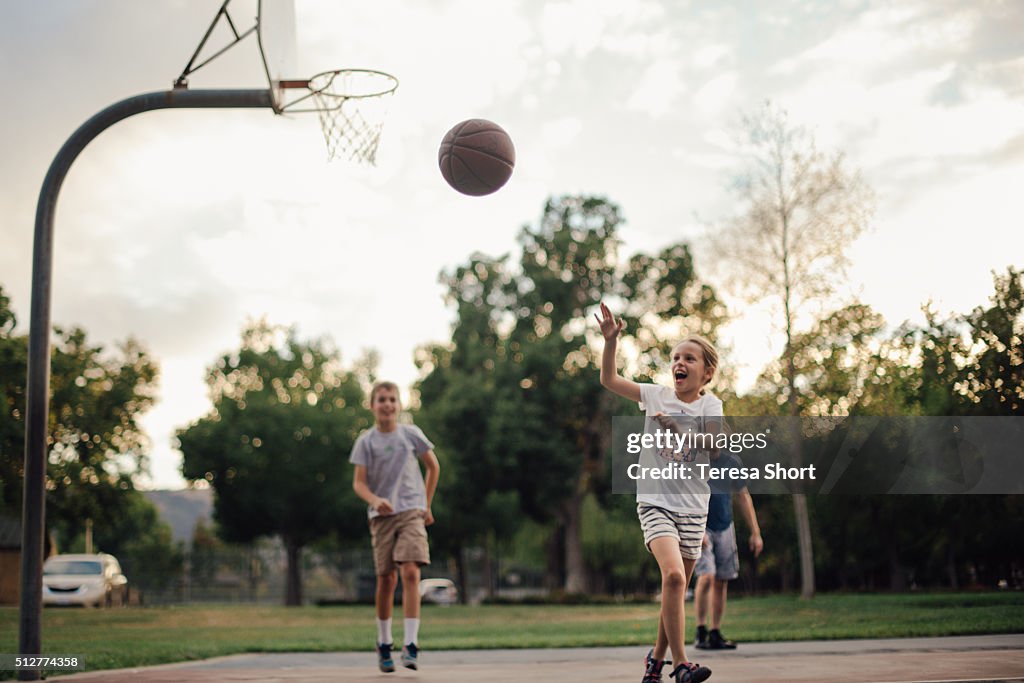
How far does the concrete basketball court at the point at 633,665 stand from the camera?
5.67 m

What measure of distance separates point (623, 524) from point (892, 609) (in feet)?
64.5


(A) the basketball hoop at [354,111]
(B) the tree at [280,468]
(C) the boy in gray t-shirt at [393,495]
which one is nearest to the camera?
(C) the boy in gray t-shirt at [393,495]

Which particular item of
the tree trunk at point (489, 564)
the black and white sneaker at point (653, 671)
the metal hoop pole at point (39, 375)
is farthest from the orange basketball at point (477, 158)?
the tree trunk at point (489, 564)

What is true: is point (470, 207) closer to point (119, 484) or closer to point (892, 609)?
point (892, 609)

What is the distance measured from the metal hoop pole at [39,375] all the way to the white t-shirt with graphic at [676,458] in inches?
143

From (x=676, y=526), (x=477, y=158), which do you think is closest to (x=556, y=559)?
(x=477, y=158)

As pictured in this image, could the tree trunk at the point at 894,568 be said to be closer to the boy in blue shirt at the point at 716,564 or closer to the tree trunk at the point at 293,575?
the boy in blue shirt at the point at 716,564

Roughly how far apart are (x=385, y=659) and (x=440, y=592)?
40.6m

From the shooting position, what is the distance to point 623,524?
32562 mm

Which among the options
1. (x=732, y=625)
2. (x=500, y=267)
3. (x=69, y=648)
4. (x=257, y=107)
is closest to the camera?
(x=257, y=107)

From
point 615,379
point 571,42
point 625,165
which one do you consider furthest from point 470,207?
point 615,379

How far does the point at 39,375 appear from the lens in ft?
20.1

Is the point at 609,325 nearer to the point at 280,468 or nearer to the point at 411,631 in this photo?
the point at 411,631

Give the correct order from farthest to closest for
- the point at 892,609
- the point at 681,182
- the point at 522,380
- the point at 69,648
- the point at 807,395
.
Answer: the point at 522,380, the point at 681,182, the point at 807,395, the point at 892,609, the point at 69,648
